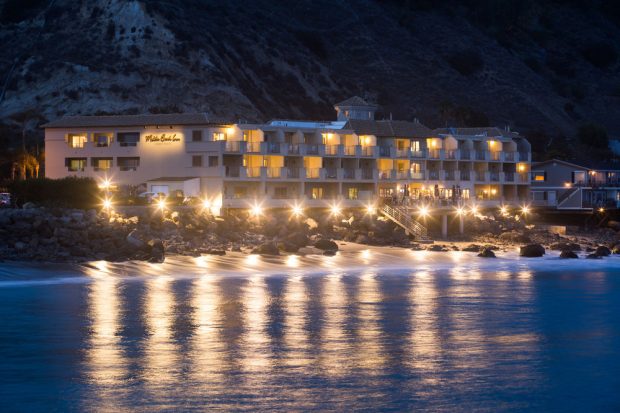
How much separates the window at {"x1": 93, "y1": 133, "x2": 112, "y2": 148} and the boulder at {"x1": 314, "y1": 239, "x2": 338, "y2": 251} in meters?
26.1

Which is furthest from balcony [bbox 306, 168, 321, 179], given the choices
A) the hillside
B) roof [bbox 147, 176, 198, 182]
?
the hillside

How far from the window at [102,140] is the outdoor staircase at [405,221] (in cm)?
2443

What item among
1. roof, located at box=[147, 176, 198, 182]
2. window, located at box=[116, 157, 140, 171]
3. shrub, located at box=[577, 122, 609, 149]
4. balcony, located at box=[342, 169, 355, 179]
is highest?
shrub, located at box=[577, 122, 609, 149]

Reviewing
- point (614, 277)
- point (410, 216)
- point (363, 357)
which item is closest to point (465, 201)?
point (410, 216)

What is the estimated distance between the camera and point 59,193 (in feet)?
243

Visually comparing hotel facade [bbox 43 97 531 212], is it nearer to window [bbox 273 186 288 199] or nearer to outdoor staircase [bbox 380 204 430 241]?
window [bbox 273 186 288 199]

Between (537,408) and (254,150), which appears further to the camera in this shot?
(254,150)

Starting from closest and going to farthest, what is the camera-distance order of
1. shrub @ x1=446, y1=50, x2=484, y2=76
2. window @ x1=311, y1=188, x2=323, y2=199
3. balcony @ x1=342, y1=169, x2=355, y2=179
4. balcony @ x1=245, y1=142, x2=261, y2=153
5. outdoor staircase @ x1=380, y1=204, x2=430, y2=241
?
outdoor staircase @ x1=380, y1=204, x2=430, y2=241, balcony @ x1=245, y1=142, x2=261, y2=153, window @ x1=311, y1=188, x2=323, y2=199, balcony @ x1=342, y1=169, x2=355, y2=179, shrub @ x1=446, y1=50, x2=484, y2=76

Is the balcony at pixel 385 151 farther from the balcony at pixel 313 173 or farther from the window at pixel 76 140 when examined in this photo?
the window at pixel 76 140

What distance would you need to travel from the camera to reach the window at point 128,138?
298 feet

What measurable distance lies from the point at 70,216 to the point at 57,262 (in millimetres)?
8175

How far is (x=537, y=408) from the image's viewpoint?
2991cm

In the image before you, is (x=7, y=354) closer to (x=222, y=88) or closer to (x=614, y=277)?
(x=614, y=277)

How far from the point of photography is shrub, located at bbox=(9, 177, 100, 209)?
73.8 metres
